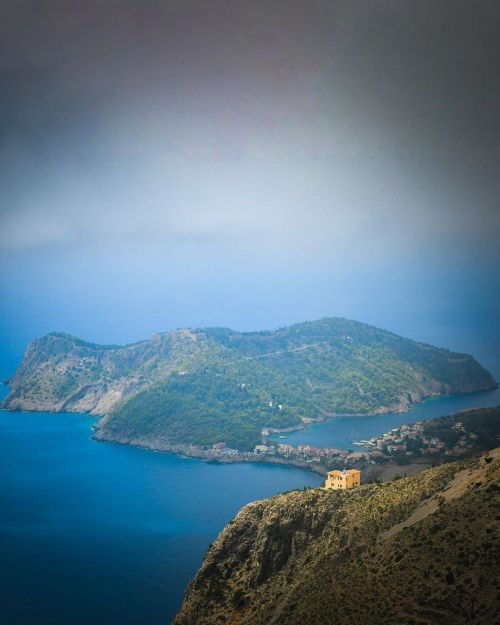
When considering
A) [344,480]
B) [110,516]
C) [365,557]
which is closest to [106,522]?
[110,516]

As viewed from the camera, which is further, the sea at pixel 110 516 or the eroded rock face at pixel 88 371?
the eroded rock face at pixel 88 371

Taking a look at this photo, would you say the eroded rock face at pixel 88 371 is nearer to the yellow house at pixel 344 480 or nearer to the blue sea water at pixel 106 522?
the blue sea water at pixel 106 522

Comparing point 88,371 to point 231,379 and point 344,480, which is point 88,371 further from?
point 344,480

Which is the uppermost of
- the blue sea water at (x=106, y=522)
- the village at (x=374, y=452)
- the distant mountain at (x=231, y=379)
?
the distant mountain at (x=231, y=379)

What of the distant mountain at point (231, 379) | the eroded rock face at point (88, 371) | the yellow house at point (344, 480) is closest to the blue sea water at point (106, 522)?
the distant mountain at point (231, 379)

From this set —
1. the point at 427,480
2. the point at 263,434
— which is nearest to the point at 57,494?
the point at 263,434

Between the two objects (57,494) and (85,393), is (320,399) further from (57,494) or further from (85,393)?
(57,494)

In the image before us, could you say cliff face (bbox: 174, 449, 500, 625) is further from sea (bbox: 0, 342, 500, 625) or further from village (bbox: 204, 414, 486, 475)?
village (bbox: 204, 414, 486, 475)

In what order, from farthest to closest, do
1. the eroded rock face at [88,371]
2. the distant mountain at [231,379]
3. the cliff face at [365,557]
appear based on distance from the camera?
the eroded rock face at [88,371]
the distant mountain at [231,379]
the cliff face at [365,557]
